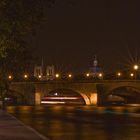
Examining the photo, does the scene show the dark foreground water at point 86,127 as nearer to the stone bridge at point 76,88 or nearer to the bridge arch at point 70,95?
the stone bridge at point 76,88

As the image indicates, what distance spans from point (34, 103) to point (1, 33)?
112m

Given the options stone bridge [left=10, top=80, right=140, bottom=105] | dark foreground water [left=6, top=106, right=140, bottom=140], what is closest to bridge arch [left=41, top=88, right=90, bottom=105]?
stone bridge [left=10, top=80, right=140, bottom=105]

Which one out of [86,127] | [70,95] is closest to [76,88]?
[70,95]

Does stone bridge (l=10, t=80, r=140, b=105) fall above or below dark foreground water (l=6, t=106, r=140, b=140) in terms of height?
above

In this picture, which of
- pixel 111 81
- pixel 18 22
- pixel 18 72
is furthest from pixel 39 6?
pixel 111 81

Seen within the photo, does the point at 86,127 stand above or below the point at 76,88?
below

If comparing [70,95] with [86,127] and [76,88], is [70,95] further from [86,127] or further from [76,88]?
[86,127]

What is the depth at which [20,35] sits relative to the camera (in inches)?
731

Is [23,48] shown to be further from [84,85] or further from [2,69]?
[84,85]

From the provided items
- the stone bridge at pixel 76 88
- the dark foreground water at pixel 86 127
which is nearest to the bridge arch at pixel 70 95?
the stone bridge at pixel 76 88

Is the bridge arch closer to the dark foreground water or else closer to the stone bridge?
the stone bridge

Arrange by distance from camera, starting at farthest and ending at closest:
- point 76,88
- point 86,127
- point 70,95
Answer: point 70,95 < point 76,88 < point 86,127

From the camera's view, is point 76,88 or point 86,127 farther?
point 76,88

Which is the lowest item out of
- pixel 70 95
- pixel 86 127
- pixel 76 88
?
pixel 86 127
